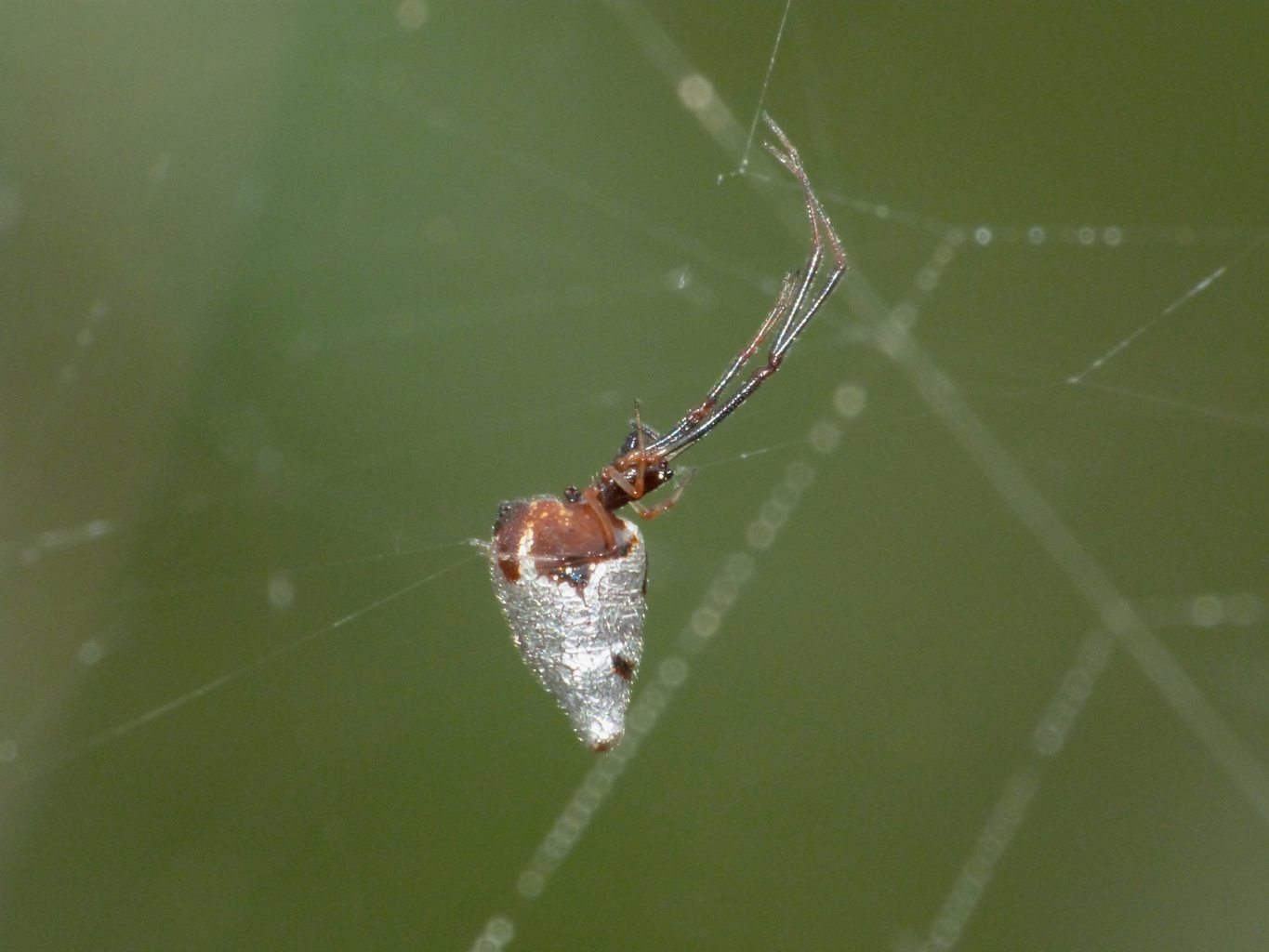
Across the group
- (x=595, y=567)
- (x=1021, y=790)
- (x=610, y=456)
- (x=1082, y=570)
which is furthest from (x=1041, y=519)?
(x=595, y=567)

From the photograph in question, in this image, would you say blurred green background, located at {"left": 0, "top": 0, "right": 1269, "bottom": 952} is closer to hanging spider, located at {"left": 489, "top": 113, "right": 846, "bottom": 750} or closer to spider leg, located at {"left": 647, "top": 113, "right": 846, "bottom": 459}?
spider leg, located at {"left": 647, "top": 113, "right": 846, "bottom": 459}

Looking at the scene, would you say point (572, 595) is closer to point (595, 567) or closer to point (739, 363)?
point (595, 567)

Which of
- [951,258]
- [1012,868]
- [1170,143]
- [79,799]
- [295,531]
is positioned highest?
[1170,143]

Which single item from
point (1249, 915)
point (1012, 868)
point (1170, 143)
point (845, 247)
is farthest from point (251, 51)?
point (1249, 915)

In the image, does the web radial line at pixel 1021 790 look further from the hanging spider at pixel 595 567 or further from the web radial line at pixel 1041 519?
the hanging spider at pixel 595 567

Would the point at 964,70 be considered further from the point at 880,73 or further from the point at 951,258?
the point at 951,258

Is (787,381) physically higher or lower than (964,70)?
lower

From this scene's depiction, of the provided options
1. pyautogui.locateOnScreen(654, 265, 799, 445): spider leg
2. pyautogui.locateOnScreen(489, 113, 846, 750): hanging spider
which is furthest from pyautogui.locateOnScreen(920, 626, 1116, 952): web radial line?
pyautogui.locateOnScreen(654, 265, 799, 445): spider leg
